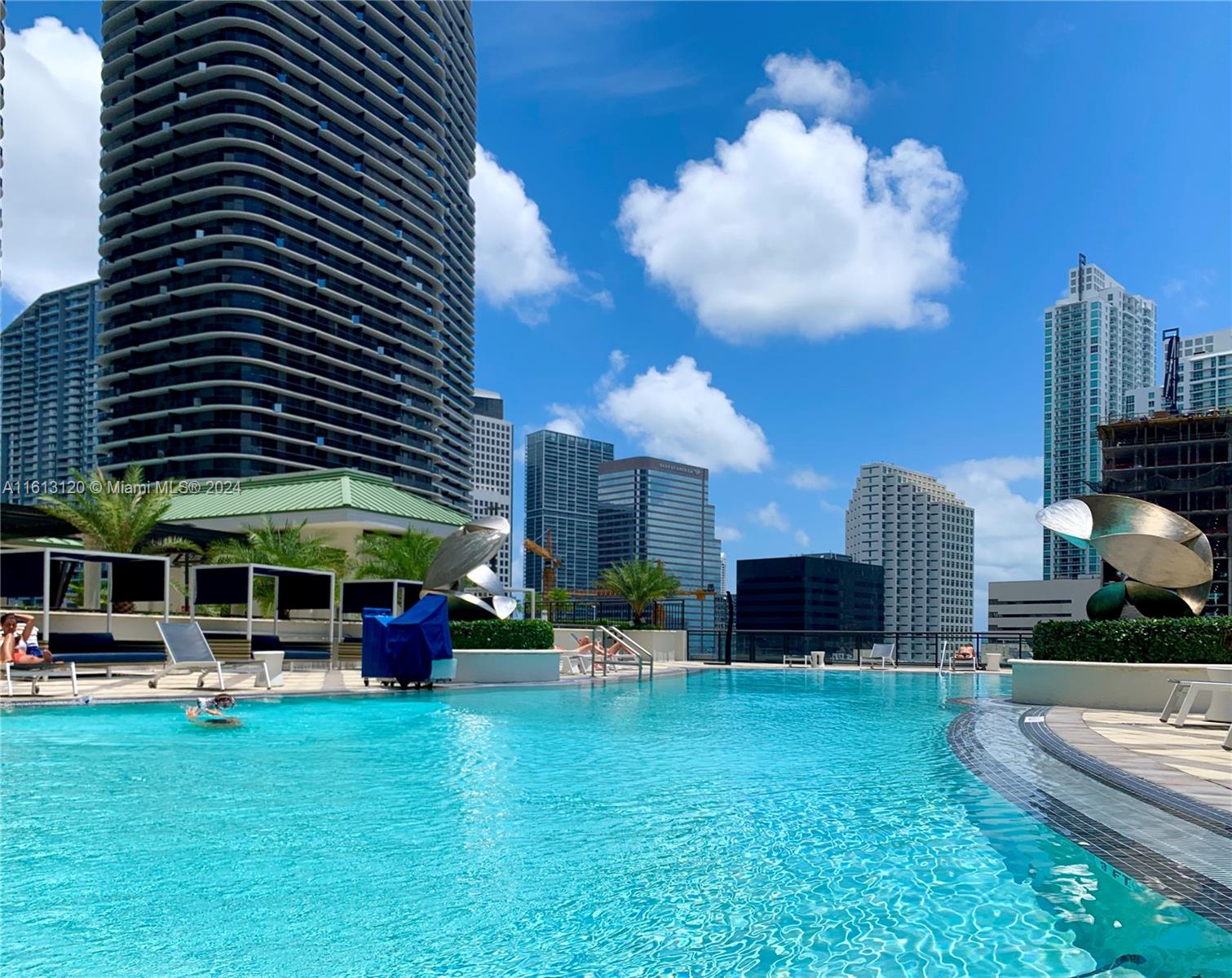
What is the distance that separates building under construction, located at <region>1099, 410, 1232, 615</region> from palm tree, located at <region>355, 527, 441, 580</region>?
6825 cm

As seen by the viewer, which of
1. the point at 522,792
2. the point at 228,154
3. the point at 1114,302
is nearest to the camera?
the point at 522,792

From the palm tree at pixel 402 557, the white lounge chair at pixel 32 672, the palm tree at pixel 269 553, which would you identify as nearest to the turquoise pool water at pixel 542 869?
the white lounge chair at pixel 32 672

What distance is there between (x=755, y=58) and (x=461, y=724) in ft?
44.4

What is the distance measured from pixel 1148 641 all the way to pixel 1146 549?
49.4 inches

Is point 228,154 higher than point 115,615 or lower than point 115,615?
higher

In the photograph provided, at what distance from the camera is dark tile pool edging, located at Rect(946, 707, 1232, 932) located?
4320 mm

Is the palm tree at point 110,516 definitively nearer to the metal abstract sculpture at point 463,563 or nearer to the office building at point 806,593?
the metal abstract sculpture at point 463,563

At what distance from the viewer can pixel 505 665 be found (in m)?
18.5

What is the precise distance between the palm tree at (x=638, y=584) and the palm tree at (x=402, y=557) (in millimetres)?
9014

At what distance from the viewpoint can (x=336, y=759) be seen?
909cm

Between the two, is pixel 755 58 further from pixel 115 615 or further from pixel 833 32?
pixel 115 615

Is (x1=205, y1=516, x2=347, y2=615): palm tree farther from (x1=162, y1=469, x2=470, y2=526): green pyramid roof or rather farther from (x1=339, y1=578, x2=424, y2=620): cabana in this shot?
(x1=162, y1=469, x2=470, y2=526): green pyramid roof

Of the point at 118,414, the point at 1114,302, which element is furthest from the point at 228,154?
the point at 1114,302

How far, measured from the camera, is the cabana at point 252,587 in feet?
75.4
